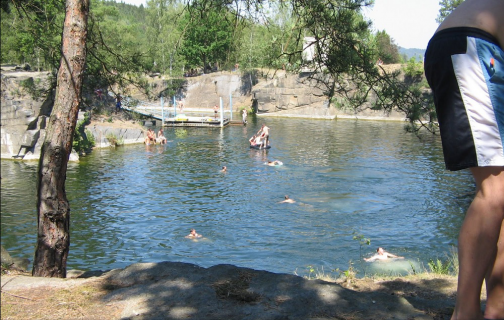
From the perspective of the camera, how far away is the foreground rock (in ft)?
9.51

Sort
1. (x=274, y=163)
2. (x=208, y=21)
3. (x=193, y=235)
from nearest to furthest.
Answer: (x=208, y=21) → (x=193, y=235) → (x=274, y=163)

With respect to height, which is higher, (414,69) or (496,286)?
(414,69)

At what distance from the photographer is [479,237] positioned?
1.81 m

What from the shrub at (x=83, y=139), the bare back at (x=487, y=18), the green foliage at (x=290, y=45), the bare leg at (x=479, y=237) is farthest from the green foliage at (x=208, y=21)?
the shrub at (x=83, y=139)

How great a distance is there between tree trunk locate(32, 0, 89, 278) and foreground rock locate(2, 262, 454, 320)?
1.37 metres

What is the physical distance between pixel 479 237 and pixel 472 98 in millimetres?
509

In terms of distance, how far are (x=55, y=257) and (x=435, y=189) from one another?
14.4 metres

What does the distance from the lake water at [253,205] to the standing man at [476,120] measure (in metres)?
7.96

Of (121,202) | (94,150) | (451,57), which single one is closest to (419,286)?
(451,57)

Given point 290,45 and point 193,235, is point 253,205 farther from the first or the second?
point 290,45

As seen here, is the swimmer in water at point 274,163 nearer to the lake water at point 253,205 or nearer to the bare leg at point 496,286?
the lake water at point 253,205

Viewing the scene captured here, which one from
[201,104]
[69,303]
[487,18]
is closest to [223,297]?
[69,303]

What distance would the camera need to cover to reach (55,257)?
16.3 feet

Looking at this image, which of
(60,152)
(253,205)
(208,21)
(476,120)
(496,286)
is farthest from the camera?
(253,205)
